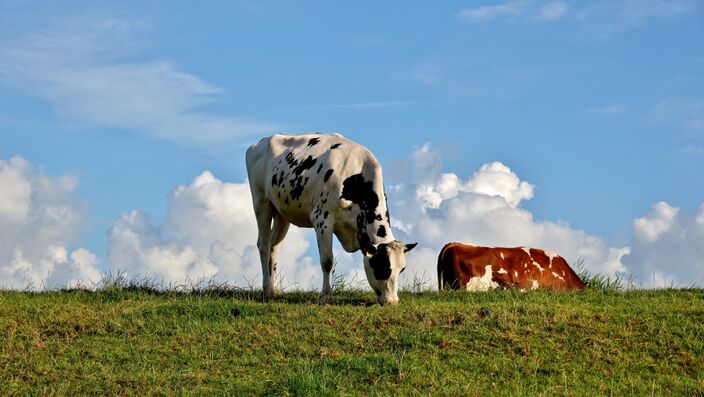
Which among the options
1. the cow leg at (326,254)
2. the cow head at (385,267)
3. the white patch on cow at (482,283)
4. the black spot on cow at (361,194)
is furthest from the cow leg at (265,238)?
the white patch on cow at (482,283)

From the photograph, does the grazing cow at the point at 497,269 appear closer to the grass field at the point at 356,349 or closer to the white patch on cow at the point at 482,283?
the white patch on cow at the point at 482,283

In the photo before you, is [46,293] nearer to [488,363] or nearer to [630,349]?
[488,363]

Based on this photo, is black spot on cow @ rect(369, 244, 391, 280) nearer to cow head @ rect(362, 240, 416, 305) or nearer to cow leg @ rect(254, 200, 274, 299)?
cow head @ rect(362, 240, 416, 305)

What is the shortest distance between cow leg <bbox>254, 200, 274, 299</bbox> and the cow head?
11.3 feet

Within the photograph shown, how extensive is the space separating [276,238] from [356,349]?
801cm

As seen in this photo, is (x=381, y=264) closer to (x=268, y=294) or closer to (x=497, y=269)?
(x=268, y=294)

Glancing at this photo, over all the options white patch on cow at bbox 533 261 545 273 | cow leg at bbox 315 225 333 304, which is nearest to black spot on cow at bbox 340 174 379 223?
cow leg at bbox 315 225 333 304

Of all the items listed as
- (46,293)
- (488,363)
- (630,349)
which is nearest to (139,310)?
(46,293)

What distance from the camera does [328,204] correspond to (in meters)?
18.7

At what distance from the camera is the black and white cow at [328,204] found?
17.5 metres

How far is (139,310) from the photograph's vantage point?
1644cm

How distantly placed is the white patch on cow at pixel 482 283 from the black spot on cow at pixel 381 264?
Result: 11.1ft

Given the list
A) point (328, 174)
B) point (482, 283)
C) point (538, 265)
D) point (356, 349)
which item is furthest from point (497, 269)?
point (356, 349)

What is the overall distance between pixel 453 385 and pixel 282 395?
2.12 meters
